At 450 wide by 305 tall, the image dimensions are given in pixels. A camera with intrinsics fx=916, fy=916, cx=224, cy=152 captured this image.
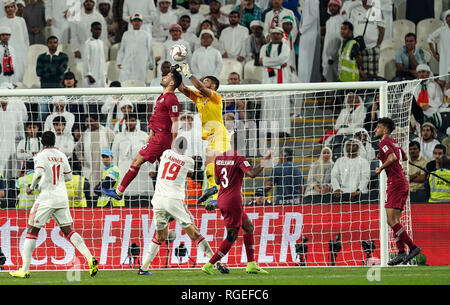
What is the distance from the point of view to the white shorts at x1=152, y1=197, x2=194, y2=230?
507 inches

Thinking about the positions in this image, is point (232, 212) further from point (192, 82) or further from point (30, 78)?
point (30, 78)

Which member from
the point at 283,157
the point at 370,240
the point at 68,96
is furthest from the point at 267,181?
the point at 68,96

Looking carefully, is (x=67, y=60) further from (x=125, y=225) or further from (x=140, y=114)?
(x=125, y=225)

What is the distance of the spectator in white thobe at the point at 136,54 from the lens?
20.9 m

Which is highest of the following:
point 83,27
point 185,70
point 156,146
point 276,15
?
point 276,15

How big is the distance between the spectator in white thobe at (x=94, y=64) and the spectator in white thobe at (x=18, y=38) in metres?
1.53

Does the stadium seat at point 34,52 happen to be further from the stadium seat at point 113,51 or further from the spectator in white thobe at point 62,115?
the spectator in white thobe at point 62,115

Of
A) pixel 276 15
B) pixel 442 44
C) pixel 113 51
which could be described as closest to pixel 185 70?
pixel 276 15

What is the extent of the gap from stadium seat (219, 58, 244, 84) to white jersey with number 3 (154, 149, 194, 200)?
25.7 ft

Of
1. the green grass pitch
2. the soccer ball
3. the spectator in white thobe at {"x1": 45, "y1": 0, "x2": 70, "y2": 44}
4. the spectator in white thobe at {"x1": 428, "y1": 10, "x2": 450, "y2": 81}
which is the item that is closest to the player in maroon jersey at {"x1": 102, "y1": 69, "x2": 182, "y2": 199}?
the soccer ball

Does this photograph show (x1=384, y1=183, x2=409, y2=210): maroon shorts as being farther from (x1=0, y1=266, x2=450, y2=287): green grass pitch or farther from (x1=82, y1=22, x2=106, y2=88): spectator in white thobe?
(x1=82, y1=22, x2=106, y2=88): spectator in white thobe

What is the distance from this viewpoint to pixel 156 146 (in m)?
13.8

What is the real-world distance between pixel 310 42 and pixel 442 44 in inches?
120

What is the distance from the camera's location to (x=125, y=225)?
16109 millimetres
